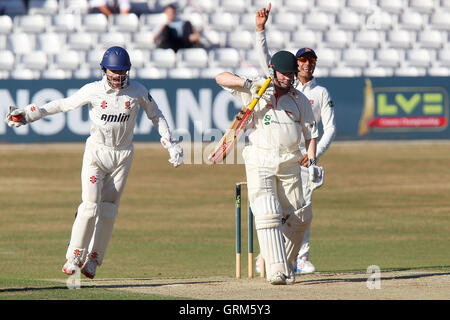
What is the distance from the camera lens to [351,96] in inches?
995

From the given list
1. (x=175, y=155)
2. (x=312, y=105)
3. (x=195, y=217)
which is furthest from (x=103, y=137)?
(x=195, y=217)

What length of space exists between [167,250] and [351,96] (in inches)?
508

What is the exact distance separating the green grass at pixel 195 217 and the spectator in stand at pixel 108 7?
16.6ft

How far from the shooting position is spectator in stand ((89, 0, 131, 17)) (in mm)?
27812

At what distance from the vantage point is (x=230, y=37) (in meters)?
28.0

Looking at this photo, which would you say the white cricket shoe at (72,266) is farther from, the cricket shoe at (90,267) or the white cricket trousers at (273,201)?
the white cricket trousers at (273,201)

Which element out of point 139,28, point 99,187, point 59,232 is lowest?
point 59,232

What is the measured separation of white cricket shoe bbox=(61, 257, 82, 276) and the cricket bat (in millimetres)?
1730

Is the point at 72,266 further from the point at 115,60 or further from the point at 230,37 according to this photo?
the point at 230,37

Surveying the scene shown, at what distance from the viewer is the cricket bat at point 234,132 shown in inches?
338

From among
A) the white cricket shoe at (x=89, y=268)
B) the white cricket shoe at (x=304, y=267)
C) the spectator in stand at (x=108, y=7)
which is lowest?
the white cricket shoe at (x=304, y=267)

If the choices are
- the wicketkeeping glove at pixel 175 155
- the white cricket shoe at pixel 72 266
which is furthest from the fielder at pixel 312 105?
the white cricket shoe at pixel 72 266
